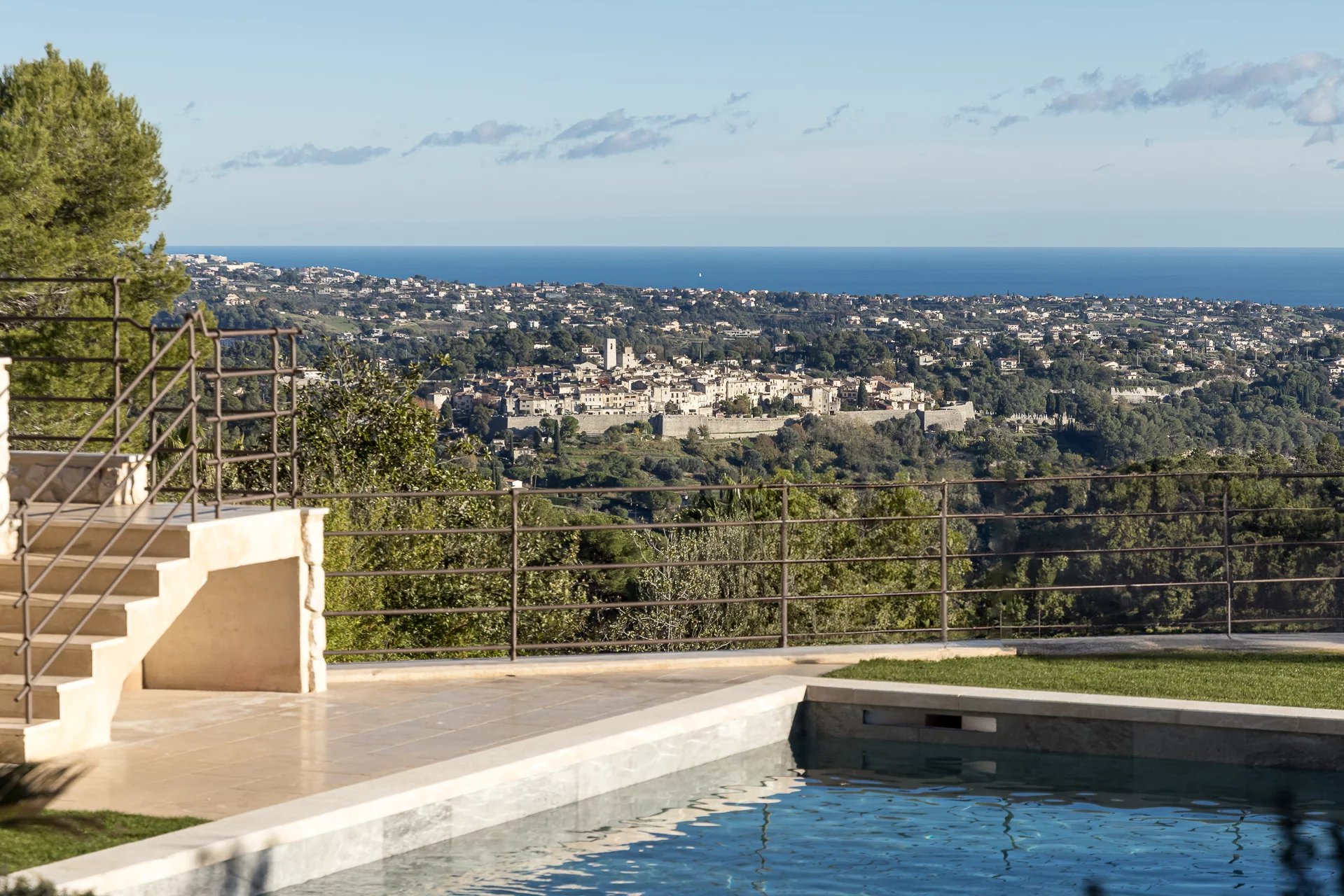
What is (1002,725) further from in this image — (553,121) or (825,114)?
(553,121)

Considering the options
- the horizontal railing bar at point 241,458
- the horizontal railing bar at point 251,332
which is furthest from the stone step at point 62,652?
the horizontal railing bar at point 251,332

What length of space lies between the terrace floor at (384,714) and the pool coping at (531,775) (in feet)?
0.97

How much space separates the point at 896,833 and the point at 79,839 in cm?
307

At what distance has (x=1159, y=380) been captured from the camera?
63125 mm

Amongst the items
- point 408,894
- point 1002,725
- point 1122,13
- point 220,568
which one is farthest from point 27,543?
point 1122,13

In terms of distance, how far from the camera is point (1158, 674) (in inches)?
332

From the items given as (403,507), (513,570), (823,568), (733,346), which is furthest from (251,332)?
(733,346)

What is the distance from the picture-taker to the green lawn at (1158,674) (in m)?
7.84

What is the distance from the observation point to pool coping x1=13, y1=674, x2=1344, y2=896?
485cm

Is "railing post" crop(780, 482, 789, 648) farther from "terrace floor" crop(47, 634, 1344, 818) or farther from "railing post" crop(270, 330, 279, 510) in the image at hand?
"railing post" crop(270, 330, 279, 510)

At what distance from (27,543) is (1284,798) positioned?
4920 millimetres

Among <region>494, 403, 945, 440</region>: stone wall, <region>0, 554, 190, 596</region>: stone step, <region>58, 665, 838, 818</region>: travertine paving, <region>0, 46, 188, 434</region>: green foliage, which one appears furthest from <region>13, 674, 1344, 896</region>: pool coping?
<region>494, 403, 945, 440</region>: stone wall

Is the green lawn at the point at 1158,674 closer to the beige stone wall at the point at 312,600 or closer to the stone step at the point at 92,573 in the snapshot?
the beige stone wall at the point at 312,600

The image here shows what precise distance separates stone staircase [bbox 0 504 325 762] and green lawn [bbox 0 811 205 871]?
1082 millimetres
